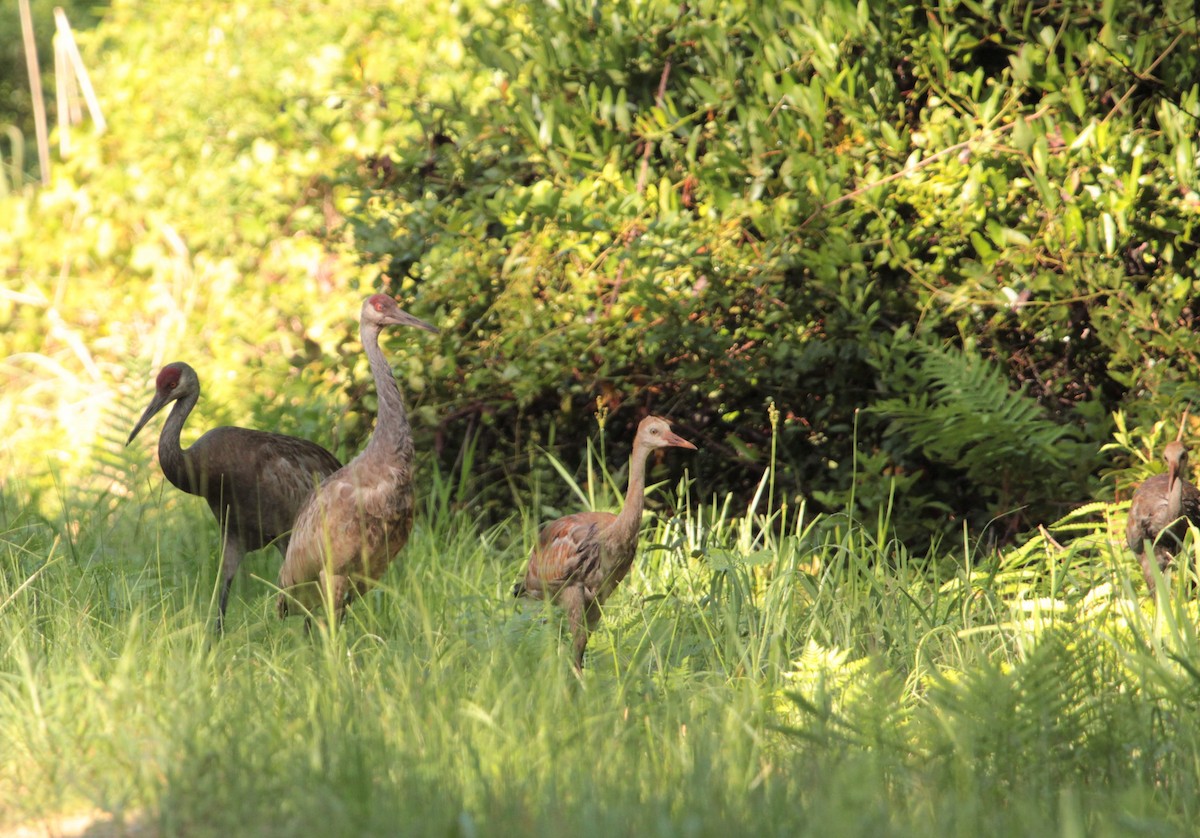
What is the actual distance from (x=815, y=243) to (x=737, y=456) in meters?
0.96

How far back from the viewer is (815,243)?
6.25 metres

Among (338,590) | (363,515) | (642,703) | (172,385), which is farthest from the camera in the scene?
(172,385)

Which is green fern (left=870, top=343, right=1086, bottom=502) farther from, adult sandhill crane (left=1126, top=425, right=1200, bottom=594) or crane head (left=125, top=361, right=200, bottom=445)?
crane head (left=125, top=361, right=200, bottom=445)

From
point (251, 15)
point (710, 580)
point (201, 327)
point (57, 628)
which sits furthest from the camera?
point (251, 15)

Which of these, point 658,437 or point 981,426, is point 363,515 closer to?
point 658,437

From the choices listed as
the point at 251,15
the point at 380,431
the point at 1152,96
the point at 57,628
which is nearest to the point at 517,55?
the point at 380,431

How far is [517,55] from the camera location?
22.6 ft

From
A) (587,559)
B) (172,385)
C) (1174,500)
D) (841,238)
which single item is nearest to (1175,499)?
(1174,500)

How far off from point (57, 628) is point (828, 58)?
3524 millimetres

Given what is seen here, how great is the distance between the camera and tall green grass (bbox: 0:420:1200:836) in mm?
3498

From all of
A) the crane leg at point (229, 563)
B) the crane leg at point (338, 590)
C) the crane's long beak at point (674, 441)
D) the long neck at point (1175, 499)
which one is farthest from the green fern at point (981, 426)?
the crane leg at point (229, 563)

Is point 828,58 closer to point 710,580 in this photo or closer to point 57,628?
point 710,580

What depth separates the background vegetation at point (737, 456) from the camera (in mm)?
3834

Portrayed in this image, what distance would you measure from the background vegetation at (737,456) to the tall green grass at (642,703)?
0.06 ft
